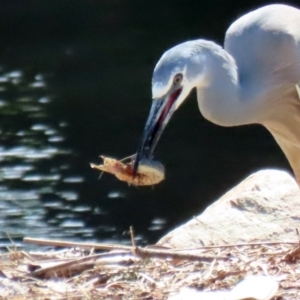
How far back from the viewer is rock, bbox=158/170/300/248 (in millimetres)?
6188

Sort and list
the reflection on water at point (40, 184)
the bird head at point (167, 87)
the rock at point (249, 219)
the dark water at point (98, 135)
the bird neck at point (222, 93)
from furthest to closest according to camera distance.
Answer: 1. the dark water at point (98, 135)
2. the reflection on water at point (40, 184)
3. the rock at point (249, 219)
4. the bird neck at point (222, 93)
5. the bird head at point (167, 87)

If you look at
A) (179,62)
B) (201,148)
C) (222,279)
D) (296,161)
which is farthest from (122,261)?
(201,148)

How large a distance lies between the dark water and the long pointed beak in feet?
19.8

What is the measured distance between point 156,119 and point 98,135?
9.10 metres

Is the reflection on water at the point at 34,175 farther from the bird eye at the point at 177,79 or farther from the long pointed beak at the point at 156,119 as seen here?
the bird eye at the point at 177,79

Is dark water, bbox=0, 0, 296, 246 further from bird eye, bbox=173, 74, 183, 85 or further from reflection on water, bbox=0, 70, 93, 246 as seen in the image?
bird eye, bbox=173, 74, 183, 85

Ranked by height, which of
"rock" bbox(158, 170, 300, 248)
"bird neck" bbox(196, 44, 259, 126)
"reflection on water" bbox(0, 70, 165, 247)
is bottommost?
"reflection on water" bbox(0, 70, 165, 247)

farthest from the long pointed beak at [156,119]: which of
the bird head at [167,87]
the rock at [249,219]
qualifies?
the rock at [249,219]

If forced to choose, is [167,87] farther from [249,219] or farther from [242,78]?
[249,219]

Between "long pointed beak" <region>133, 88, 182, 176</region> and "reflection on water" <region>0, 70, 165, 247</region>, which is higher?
"long pointed beak" <region>133, 88, 182, 176</region>

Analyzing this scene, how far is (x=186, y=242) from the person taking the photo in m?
6.12

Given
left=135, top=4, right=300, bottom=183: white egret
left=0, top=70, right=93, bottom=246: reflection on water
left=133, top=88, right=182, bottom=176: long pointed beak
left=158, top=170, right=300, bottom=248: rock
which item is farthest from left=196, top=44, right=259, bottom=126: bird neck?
left=0, top=70, right=93, bottom=246: reflection on water

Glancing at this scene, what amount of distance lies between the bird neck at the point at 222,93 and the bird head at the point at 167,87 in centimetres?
19

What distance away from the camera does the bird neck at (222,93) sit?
17.6ft
